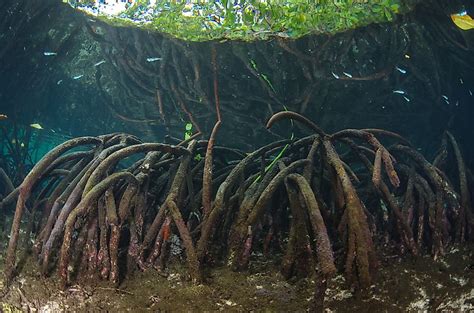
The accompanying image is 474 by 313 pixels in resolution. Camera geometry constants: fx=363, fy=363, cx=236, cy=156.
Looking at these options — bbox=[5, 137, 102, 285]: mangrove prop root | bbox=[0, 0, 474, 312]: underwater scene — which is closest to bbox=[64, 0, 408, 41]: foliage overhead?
bbox=[0, 0, 474, 312]: underwater scene

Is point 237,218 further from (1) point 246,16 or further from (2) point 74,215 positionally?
(1) point 246,16

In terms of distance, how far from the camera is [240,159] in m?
5.20

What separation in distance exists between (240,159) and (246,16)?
88.9 inches

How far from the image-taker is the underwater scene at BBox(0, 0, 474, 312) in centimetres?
281

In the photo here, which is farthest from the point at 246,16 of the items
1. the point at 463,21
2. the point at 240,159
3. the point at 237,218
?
the point at 237,218

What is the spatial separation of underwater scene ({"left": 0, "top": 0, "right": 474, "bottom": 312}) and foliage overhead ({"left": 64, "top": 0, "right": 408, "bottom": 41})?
0.08 ft

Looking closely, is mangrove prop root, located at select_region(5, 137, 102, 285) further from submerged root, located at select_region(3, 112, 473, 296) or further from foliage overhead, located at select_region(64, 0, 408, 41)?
foliage overhead, located at select_region(64, 0, 408, 41)

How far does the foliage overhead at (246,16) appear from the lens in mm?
5352

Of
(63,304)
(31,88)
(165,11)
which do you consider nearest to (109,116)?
(31,88)

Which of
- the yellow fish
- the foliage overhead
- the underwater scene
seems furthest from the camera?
the foliage overhead

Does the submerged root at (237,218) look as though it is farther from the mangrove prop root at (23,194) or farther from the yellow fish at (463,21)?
the yellow fish at (463,21)

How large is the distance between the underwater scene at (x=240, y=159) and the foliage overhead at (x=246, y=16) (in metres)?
0.03

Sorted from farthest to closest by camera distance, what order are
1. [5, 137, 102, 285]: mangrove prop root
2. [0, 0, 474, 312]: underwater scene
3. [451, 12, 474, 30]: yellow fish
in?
[451, 12, 474, 30]: yellow fish, [5, 137, 102, 285]: mangrove prop root, [0, 0, 474, 312]: underwater scene

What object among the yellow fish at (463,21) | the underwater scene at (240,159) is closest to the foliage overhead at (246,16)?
the underwater scene at (240,159)
